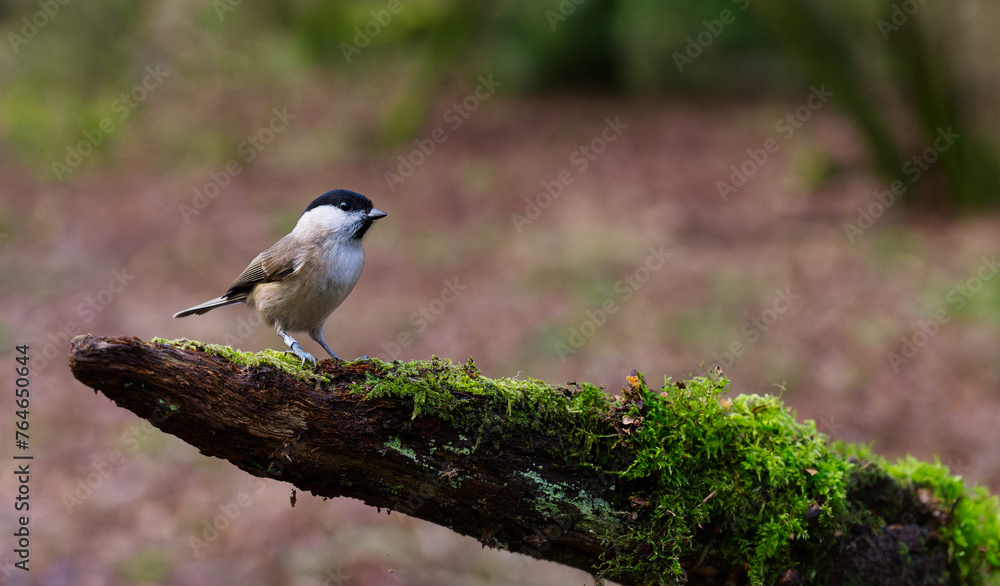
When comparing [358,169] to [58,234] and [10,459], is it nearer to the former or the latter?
[58,234]

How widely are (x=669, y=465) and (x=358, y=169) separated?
13017 mm

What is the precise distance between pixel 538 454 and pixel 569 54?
17.2 metres

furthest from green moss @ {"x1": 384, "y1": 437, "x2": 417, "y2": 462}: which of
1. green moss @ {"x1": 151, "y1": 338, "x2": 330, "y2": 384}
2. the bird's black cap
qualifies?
the bird's black cap

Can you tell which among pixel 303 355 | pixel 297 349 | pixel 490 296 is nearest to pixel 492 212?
pixel 490 296

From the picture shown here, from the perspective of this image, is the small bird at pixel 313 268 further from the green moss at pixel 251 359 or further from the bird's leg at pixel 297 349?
the green moss at pixel 251 359

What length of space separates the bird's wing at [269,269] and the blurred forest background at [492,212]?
2.49 m

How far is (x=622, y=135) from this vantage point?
1656cm

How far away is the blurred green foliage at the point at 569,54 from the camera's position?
445 inches

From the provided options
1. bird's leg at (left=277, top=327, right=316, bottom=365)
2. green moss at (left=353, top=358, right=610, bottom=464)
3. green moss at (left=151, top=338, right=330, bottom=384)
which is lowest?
green moss at (left=151, top=338, right=330, bottom=384)

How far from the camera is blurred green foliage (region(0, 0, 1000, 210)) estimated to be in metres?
11.3

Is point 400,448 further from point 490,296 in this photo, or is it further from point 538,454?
point 490,296

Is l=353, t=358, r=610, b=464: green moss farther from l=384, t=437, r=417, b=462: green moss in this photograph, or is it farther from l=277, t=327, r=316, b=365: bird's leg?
l=277, t=327, r=316, b=365: bird's leg

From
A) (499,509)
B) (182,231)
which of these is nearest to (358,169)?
(182,231)

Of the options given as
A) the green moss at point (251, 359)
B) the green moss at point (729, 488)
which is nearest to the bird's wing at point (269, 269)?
the green moss at point (251, 359)
